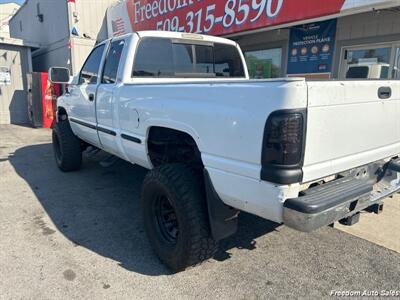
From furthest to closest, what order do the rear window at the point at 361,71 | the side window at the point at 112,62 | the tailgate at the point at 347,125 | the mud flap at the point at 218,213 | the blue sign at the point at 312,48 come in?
the blue sign at the point at 312,48
the side window at the point at 112,62
the rear window at the point at 361,71
the mud flap at the point at 218,213
the tailgate at the point at 347,125

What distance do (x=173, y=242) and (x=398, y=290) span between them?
1.82 meters

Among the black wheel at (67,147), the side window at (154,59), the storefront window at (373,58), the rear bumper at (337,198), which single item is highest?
the storefront window at (373,58)

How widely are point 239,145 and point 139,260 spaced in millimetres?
1564

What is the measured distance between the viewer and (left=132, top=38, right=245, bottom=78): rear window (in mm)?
3855

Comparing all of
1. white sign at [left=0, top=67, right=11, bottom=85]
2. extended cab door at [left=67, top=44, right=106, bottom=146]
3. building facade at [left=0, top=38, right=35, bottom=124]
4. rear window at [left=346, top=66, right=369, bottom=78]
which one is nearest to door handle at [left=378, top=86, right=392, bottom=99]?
rear window at [left=346, top=66, right=369, bottom=78]

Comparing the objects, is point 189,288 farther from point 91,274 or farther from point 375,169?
point 375,169

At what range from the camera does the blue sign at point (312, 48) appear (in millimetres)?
7417

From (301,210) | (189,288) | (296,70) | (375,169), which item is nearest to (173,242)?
(189,288)

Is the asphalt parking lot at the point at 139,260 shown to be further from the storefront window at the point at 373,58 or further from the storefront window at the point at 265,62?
the storefront window at the point at 265,62

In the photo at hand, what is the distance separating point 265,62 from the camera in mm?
9195

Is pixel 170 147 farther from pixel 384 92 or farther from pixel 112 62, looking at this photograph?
pixel 384 92

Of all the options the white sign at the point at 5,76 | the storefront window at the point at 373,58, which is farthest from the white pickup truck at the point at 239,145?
the white sign at the point at 5,76

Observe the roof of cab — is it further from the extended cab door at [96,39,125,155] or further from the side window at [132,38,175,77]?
the extended cab door at [96,39,125,155]

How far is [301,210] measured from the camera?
197 cm
